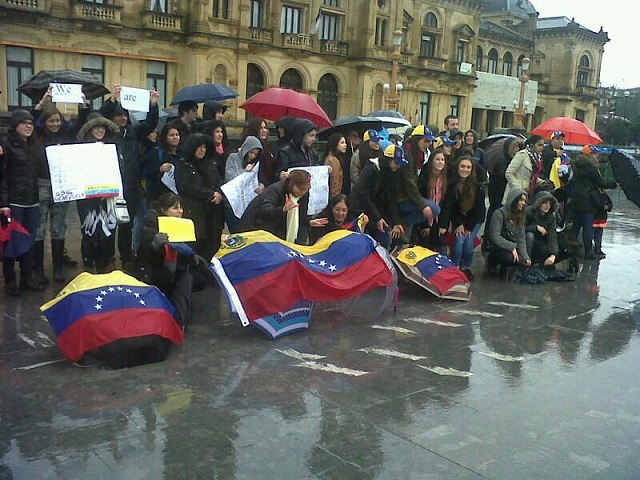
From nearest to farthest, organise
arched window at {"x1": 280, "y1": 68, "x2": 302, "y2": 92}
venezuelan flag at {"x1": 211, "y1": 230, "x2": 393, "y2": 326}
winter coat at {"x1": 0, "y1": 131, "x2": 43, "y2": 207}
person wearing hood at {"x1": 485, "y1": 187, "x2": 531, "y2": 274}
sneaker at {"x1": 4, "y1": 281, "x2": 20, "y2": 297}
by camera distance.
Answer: venezuelan flag at {"x1": 211, "y1": 230, "x2": 393, "y2": 326}
winter coat at {"x1": 0, "y1": 131, "x2": 43, "y2": 207}
sneaker at {"x1": 4, "y1": 281, "x2": 20, "y2": 297}
person wearing hood at {"x1": 485, "y1": 187, "x2": 531, "y2": 274}
arched window at {"x1": 280, "y1": 68, "x2": 302, "y2": 92}

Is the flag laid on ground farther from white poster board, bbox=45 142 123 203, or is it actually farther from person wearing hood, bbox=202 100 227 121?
white poster board, bbox=45 142 123 203

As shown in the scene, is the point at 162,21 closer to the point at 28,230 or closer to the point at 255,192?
the point at 255,192

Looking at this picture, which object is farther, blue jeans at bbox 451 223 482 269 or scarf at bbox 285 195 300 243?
blue jeans at bbox 451 223 482 269

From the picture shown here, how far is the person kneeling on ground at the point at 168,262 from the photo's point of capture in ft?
20.1

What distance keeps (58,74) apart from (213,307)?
4.27 metres

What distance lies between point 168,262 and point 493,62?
174ft

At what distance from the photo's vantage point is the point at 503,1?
64000mm

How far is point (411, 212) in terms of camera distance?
8.86m

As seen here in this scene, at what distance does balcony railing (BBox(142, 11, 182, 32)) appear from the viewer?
30.3 m

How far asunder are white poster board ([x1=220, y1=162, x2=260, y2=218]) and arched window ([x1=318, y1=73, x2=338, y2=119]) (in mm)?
31796

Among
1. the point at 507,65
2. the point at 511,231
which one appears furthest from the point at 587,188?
the point at 507,65

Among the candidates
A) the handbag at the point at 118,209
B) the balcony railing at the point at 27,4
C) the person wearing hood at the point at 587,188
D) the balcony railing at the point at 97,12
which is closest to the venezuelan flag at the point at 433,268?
the handbag at the point at 118,209

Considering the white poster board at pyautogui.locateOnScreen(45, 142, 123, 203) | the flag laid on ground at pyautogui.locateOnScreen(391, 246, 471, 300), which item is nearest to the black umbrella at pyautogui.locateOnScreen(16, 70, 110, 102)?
the white poster board at pyautogui.locateOnScreen(45, 142, 123, 203)

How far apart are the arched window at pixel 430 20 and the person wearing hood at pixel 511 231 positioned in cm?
3967
